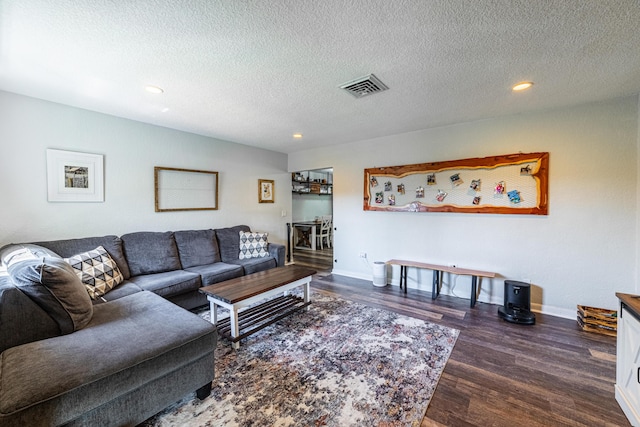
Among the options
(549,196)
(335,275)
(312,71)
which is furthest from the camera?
(335,275)

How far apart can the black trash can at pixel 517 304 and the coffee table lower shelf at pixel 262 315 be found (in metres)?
2.34

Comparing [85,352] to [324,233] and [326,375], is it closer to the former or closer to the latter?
[326,375]

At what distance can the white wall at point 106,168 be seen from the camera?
2.55 metres

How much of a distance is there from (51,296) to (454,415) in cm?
267

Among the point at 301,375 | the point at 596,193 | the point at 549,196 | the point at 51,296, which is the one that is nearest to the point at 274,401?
the point at 301,375

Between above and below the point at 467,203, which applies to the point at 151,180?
above

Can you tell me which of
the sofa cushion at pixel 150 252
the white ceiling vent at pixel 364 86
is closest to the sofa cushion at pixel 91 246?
the sofa cushion at pixel 150 252

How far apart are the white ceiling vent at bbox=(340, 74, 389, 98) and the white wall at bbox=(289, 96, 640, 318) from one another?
173cm

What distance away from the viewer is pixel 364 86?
2.36m

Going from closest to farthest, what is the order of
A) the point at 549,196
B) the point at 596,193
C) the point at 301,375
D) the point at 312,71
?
the point at 301,375
the point at 312,71
the point at 596,193
the point at 549,196

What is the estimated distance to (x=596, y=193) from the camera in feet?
9.07

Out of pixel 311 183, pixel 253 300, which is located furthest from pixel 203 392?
pixel 311 183

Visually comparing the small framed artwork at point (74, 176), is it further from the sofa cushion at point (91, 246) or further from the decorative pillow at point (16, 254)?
the decorative pillow at point (16, 254)

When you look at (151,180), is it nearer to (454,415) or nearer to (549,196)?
(454,415)
